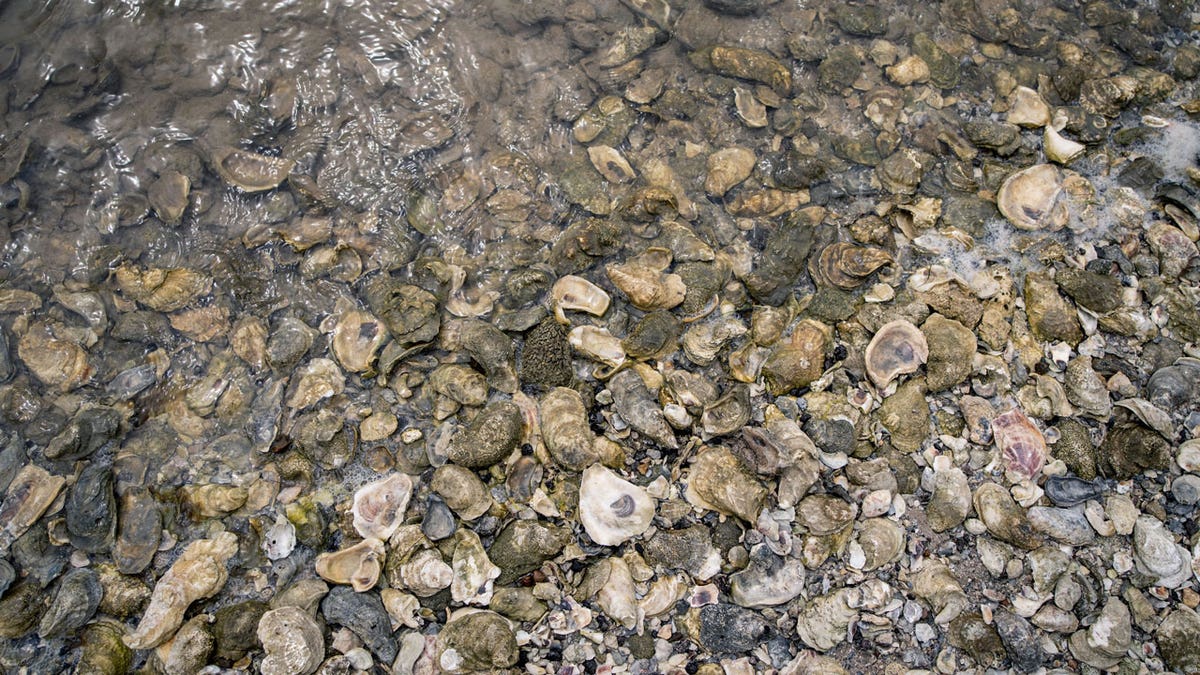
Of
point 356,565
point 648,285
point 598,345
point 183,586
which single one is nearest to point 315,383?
point 356,565

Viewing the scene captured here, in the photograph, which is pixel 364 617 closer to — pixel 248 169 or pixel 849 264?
pixel 248 169

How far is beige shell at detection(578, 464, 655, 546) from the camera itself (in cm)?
350

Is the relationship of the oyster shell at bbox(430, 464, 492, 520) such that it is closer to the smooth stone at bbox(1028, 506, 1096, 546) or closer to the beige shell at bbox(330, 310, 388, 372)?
the beige shell at bbox(330, 310, 388, 372)

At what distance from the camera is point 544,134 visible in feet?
15.3

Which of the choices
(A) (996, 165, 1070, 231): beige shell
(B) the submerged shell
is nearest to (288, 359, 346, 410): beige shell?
(B) the submerged shell

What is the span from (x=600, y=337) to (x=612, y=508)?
1.01 meters

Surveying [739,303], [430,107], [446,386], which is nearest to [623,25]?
[430,107]

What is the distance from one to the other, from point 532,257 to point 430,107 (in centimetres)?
136

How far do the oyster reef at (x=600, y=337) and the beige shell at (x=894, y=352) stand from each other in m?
0.02

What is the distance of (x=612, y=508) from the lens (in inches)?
139

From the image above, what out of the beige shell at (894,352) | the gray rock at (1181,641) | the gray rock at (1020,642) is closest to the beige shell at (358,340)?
the beige shell at (894,352)

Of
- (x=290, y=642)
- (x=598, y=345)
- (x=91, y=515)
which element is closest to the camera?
(x=290, y=642)

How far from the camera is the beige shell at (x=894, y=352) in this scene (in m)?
3.77

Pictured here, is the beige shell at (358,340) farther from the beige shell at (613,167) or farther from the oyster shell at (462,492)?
the beige shell at (613,167)
